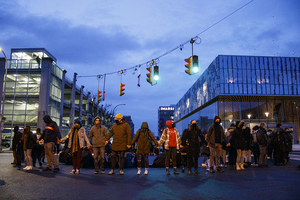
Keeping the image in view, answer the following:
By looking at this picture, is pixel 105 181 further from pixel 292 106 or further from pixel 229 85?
pixel 292 106

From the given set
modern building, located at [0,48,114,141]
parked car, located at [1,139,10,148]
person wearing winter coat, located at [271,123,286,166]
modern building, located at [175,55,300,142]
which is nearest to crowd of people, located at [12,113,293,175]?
person wearing winter coat, located at [271,123,286,166]

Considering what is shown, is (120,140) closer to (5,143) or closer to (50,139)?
(50,139)

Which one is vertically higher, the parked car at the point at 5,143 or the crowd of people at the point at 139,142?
the crowd of people at the point at 139,142

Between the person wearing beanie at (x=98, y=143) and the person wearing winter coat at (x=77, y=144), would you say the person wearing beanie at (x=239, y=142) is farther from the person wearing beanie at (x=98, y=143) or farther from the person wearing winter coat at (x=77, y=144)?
the person wearing winter coat at (x=77, y=144)

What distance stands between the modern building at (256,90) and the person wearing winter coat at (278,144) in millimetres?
31841

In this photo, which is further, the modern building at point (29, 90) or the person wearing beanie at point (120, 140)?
the modern building at point (29, 90)

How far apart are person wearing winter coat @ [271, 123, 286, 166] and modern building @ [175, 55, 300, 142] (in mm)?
31841

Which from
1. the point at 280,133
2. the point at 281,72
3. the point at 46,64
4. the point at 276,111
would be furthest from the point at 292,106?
the point at 46,64

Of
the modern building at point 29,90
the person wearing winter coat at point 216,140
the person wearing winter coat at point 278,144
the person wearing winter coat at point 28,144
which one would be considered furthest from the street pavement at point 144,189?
the modern building at point 29,90

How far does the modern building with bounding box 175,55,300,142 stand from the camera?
44281mm

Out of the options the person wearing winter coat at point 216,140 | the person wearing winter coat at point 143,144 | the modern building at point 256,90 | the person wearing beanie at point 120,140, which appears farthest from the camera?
the modern building at point 256,90

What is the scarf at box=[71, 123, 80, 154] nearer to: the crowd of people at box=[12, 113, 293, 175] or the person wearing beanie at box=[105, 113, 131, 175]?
the crowd of people at box=[12, 113, 293, 175]

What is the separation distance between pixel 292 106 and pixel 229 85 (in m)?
13.1

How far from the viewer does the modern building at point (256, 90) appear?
4428 centimetres
